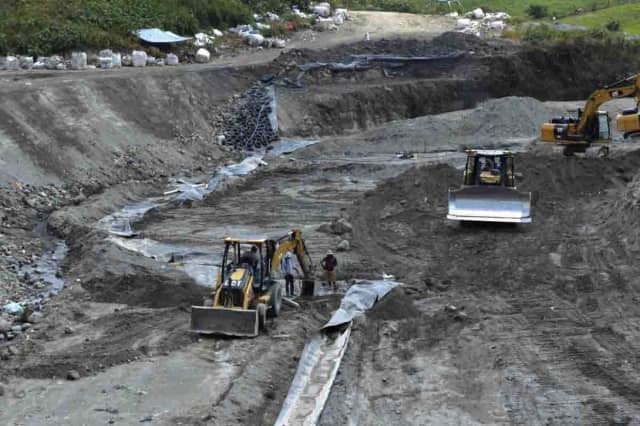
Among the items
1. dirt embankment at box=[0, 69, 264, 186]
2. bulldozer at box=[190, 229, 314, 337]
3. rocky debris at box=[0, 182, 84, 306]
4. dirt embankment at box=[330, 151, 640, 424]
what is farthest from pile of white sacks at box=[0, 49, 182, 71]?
bulldozer at box=[190, 229, 314, 337]

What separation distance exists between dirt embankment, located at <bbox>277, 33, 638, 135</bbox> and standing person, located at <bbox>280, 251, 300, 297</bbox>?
66.3 ft

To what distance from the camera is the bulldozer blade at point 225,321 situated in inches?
605

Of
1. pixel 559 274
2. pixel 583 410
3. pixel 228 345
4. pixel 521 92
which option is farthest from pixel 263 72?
pixel 583 410

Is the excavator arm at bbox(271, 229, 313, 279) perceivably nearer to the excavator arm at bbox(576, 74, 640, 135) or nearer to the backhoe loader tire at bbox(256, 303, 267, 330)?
the backhoe loader tire at bbox(256, 303, 267, 330)

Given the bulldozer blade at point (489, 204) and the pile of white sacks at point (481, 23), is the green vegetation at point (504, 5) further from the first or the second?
the bulldozer blade at point (489, 204)

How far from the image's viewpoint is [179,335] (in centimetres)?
1573

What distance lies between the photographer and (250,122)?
36.7 m

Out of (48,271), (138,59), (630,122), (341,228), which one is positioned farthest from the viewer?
(138,59)

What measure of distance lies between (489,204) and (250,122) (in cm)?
1536

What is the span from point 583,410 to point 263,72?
31.2 meters

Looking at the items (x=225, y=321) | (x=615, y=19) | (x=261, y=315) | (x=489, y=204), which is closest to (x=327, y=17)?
(x=615, y=19)

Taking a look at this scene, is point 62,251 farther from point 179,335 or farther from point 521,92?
point 521,92

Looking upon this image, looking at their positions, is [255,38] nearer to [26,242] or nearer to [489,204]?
[489,204]

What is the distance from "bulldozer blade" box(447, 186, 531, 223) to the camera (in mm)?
23078
